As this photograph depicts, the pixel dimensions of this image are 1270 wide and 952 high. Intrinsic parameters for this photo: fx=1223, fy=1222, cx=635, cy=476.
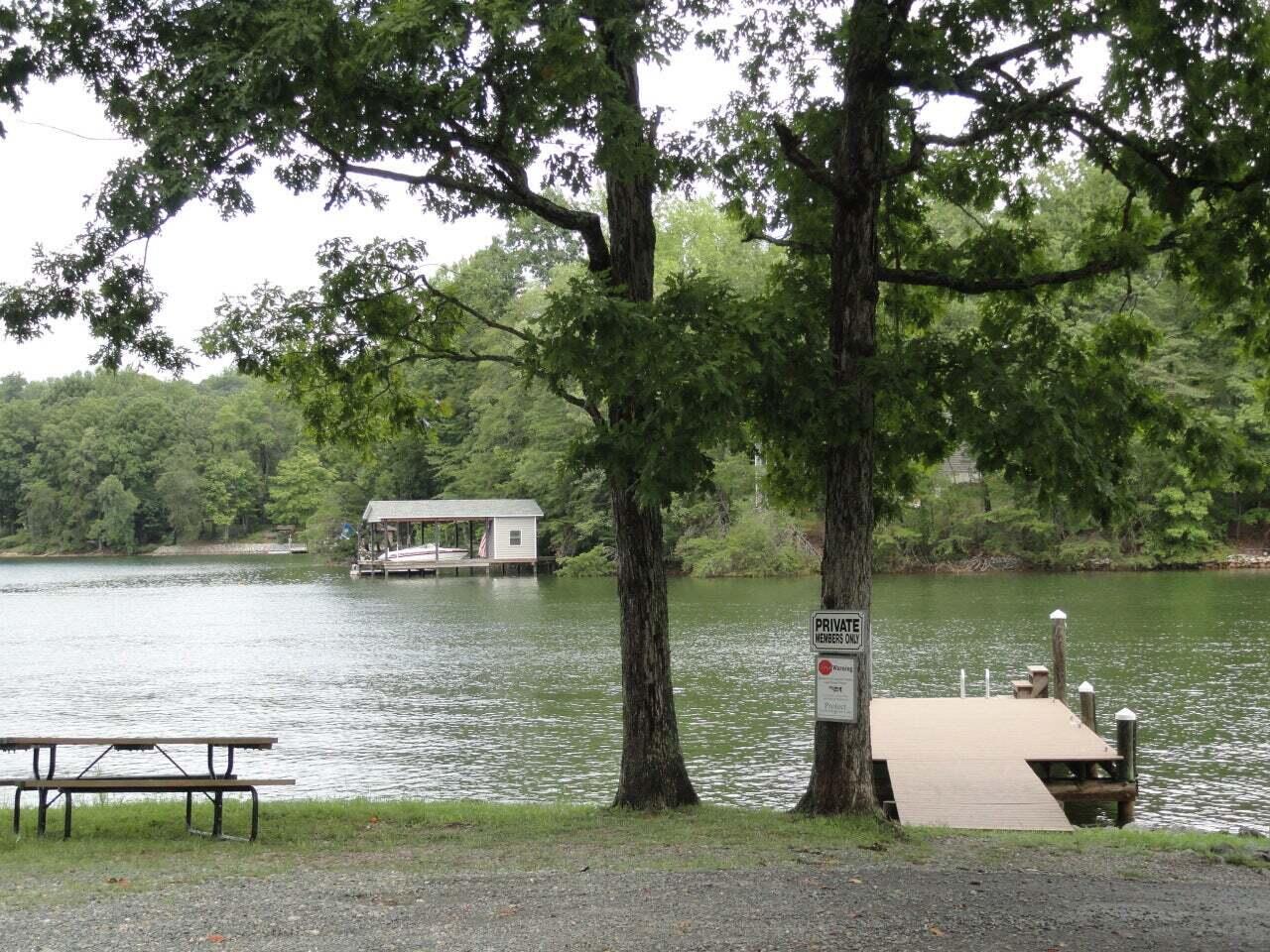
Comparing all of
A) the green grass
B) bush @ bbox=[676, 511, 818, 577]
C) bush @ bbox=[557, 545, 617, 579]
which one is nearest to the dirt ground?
the green grass

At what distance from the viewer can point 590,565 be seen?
186 ft

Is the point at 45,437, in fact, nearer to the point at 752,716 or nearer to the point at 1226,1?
the point at 752,716

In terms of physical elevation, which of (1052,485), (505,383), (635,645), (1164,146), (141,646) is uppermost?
(505,383)

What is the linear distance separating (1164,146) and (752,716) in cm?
1169

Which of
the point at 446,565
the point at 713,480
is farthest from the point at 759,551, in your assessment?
the point at 713,480

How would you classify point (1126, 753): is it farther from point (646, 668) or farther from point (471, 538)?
point (471, 538)

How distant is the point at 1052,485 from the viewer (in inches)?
352

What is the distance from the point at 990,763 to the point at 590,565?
145ft

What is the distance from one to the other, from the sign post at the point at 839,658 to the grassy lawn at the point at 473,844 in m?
0.83

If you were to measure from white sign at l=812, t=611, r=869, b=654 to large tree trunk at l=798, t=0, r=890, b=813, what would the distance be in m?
0.09

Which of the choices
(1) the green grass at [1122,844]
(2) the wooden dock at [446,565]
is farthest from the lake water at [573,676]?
(2) the wooden dock at [446,565]

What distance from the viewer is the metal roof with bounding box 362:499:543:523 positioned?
2377 inches

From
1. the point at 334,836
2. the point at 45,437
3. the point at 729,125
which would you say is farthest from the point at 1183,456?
the point at 45,437

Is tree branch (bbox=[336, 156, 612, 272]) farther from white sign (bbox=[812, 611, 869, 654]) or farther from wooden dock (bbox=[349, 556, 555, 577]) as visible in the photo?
wooden dock (bbox=[349, 556, 555, 577])
